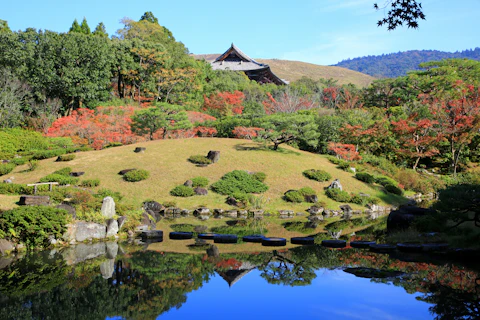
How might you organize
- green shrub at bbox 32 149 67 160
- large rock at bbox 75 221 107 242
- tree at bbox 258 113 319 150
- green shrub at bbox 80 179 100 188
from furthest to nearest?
tree at bbox 258 113 319 150 → green shrub at bbox 32 149 67 160 → green shrub at bbox 80 179 100 188 → large rock at bbox 75 221 107 242

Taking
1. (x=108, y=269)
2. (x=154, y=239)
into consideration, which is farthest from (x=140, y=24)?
(x=108, y=269)

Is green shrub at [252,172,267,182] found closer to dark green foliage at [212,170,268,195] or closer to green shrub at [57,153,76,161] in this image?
dark green foliage at [212,170,268,195]

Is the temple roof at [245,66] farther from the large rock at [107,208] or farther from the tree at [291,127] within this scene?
the large rock at [107,208]

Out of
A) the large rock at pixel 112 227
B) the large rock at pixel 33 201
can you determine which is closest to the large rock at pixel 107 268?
the large rock at pixel 112 227

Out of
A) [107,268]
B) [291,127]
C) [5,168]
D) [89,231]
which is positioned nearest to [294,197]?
[291,127]

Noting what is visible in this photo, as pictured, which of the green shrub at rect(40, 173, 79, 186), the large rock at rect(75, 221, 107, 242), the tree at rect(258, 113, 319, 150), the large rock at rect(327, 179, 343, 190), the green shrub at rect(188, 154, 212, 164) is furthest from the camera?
the tree at rect(258, 113, 319, 150)

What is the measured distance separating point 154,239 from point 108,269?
4064 mm

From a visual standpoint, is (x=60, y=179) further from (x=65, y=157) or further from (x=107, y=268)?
(x=107, y=268)

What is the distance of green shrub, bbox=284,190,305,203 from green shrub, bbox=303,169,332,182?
2.35 metres

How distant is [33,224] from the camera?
1230cm

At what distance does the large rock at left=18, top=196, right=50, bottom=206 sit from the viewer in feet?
47.1

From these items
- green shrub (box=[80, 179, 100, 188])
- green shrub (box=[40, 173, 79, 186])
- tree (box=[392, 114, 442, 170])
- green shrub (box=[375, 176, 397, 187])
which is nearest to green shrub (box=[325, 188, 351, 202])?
green shrub (box=[375, 176, 397, 187])

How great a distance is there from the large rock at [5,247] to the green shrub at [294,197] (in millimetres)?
13807

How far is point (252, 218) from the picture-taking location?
67.7ft
